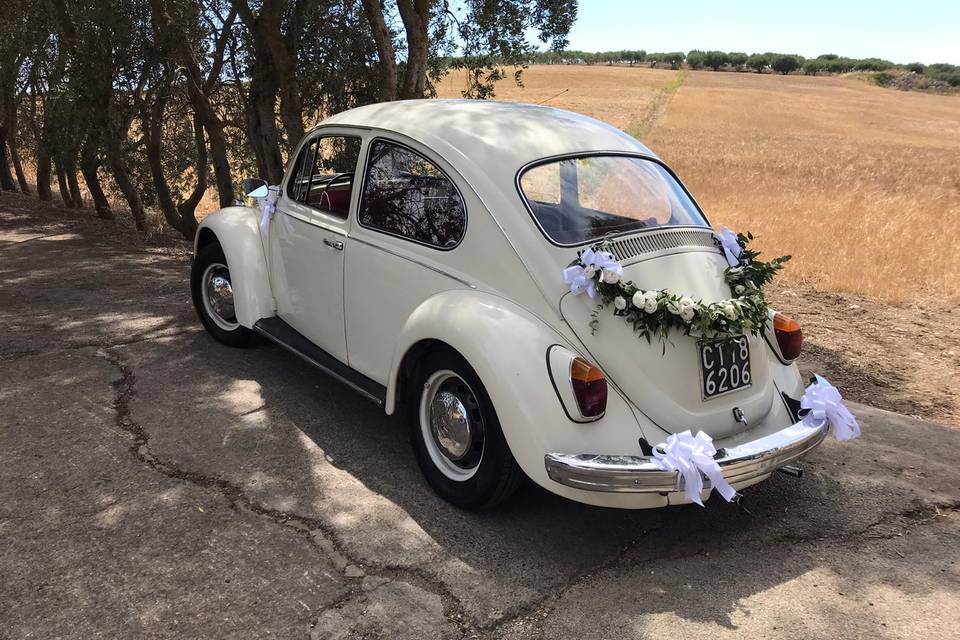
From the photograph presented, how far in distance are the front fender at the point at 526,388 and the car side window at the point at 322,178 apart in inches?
59.7

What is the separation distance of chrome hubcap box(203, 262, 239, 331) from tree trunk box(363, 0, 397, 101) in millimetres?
3087

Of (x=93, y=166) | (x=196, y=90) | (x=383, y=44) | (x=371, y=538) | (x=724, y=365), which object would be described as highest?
(x=383, y=44)

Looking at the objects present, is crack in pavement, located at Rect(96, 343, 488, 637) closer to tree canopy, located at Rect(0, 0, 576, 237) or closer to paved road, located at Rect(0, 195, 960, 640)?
paved road, located at Rect(0, 195, 960, 640)

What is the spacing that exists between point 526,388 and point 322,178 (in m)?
2.44

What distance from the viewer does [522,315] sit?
125 inches

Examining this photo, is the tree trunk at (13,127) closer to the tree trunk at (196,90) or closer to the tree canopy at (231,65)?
the tree canopy at (231,65)

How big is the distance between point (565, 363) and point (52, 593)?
7.01ft

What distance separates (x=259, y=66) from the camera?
833cm

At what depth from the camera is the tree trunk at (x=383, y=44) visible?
7277 millimetres

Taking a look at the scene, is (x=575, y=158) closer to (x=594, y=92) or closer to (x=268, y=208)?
(x=268, y=208)

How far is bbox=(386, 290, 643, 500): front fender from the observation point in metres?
2.90

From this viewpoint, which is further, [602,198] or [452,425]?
[602,198]

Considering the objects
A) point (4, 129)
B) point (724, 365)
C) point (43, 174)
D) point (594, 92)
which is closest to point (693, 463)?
point (724, 365)

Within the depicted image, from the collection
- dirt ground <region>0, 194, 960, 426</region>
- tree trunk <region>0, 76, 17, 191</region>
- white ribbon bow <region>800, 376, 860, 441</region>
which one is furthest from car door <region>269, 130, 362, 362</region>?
tree trunk <region>0, 76, 17, 191</region>
